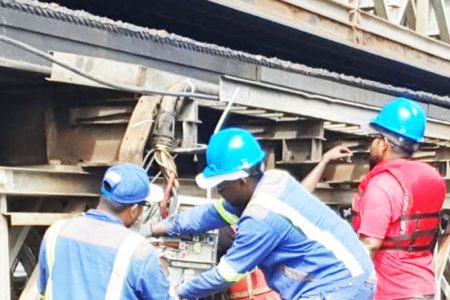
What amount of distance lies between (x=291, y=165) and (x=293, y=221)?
2372mm

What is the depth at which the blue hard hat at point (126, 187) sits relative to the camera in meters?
4.61

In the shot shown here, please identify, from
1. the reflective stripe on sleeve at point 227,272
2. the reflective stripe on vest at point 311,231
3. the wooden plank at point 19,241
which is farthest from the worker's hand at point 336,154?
the wooden plank at point 19,241

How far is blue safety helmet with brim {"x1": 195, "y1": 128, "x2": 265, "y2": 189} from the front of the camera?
201 inches

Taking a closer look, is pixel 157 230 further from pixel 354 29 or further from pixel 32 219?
pixel 354 29

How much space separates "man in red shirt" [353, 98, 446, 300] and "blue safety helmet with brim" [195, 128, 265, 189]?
0.88m

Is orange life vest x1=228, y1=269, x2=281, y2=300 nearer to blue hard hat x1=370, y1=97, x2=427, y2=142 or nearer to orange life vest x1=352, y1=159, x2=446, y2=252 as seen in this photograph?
orange life vest x1=352, y1=159, x2=446, y2=252

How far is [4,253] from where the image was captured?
210 inches

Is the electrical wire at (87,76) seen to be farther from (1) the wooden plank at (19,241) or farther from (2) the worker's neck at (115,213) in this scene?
(1) the wooden plank at (19,241)

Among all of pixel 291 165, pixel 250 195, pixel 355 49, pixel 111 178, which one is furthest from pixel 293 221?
pixel 355 49

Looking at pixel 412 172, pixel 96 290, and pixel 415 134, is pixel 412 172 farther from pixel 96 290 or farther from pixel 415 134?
pixel 96 290

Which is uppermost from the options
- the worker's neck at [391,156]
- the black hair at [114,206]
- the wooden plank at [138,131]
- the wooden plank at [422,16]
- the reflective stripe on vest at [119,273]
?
the wooden plank at [422,16]

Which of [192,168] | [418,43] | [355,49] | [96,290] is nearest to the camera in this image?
[96,290]

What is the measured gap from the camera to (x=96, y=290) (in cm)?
449

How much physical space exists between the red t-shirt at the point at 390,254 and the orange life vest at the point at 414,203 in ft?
0.11
